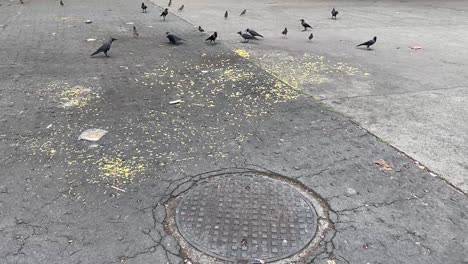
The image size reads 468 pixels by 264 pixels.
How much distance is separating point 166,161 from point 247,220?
4.17 ft

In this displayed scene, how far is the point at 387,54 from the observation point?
328 inches

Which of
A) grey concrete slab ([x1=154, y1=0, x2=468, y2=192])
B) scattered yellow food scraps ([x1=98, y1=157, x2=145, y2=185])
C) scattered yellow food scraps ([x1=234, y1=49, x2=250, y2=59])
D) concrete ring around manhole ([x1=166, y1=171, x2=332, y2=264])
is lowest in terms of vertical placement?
scattered yellow food scraps ([x1=98, y1=157, x2=145, y2=185])

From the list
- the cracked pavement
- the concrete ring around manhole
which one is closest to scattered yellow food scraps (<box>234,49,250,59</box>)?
the cracked pavement

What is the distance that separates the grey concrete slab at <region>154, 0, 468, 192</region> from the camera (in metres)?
4.58

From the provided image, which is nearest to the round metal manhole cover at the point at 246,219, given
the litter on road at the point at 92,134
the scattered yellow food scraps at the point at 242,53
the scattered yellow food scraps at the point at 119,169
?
the scattered yellow food scraps at the point at 119,169

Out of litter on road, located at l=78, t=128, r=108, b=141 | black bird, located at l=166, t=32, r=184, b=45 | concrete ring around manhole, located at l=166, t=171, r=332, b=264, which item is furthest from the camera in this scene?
black bird, located at l=166, t=32, r=184, b=45

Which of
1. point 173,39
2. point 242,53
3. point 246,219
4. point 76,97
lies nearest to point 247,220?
point 246,219

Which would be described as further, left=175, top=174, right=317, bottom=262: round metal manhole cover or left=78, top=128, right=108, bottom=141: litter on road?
left=78, top=128, right=108, bottom=141: litter on road

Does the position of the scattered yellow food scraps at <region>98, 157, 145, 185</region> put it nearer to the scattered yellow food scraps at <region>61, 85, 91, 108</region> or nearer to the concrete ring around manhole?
the concrete ring around manhole

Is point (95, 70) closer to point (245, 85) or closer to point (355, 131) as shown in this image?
point (245, 85)

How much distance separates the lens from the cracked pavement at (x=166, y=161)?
112 inches

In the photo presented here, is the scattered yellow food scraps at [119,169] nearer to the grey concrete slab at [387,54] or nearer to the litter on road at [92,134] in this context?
the litter on road at [92,134]

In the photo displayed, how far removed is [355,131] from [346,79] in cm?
220

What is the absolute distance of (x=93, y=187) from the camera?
3.46m
